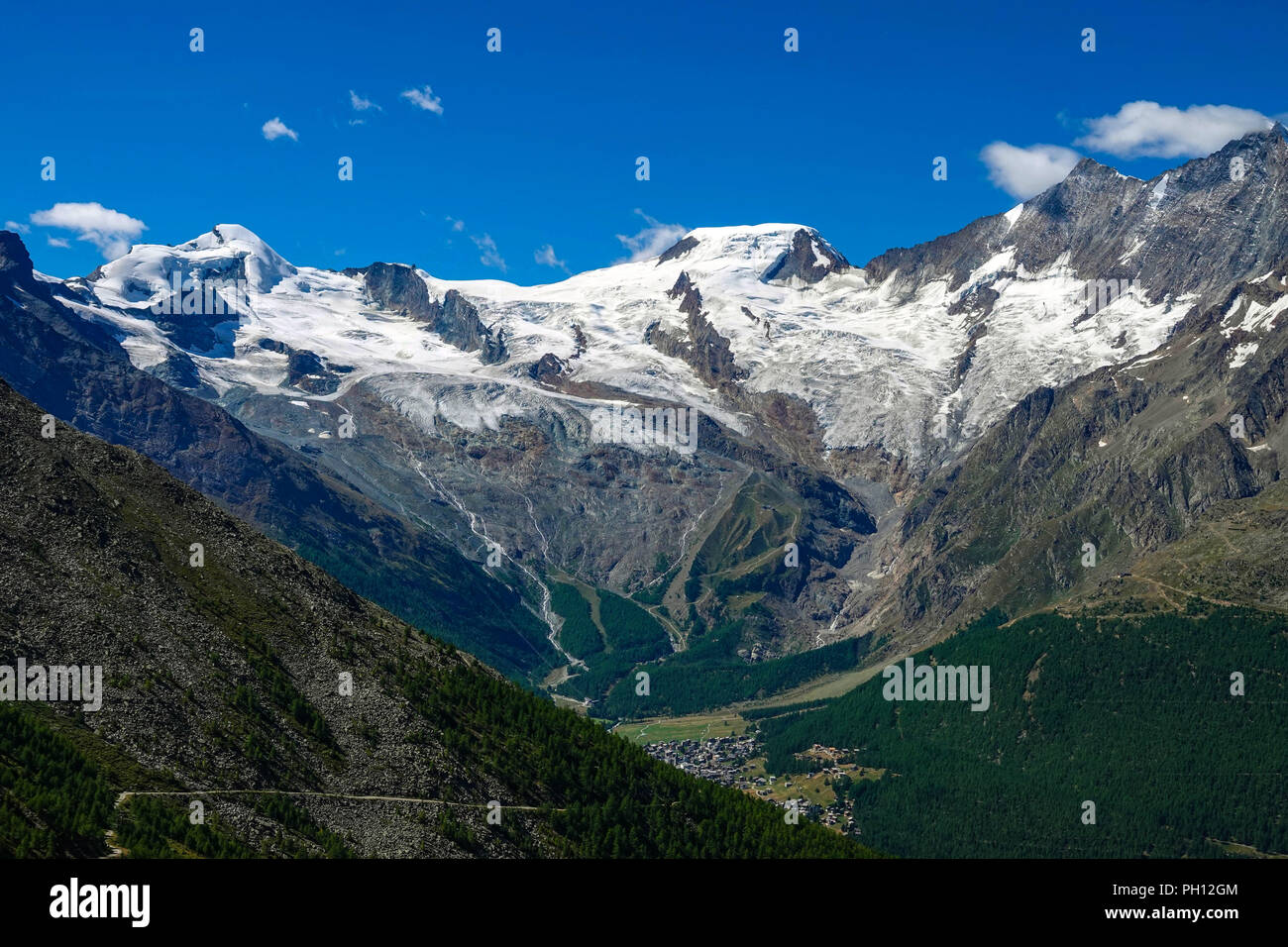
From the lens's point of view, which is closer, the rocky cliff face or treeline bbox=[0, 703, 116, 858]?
treeline bbox=[0, 703, 116, 858]

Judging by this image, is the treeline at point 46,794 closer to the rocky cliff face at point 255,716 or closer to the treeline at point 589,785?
the rocky cliff face at point 255,716

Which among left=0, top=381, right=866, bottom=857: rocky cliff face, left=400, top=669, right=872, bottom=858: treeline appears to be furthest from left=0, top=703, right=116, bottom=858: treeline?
left=400, top=669, right=872, bottom=858: treeline

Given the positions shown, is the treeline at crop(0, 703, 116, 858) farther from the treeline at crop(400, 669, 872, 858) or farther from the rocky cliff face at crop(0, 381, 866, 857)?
the treeline at crop(400, 669, 872, 858)

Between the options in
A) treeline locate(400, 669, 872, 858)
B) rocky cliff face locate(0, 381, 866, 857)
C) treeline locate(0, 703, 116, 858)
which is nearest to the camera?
treeline locate(0, 703, 116, 858)

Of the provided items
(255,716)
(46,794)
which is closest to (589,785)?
(255,716)

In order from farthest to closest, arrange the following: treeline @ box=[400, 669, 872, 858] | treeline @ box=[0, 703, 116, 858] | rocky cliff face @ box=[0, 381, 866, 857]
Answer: treeline @ box=[400, 669, 872, 858]
rocky cliff face @ box=[0, 381, 866, 857]
treeline @ box=[0, 703, 116, 858]

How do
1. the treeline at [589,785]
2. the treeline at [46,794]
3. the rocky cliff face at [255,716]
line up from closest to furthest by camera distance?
the treeline at [46,794], the rocky cliff face at [255,716], the treeline at [589,785]

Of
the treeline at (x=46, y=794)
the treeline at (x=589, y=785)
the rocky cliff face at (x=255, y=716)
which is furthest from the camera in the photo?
the treeline at (x=589, y=785)

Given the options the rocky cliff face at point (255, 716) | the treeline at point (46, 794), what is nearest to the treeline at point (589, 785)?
the rocky cliff face at point (255, 716)

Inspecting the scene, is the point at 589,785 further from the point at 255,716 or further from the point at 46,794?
the point at 46,794
